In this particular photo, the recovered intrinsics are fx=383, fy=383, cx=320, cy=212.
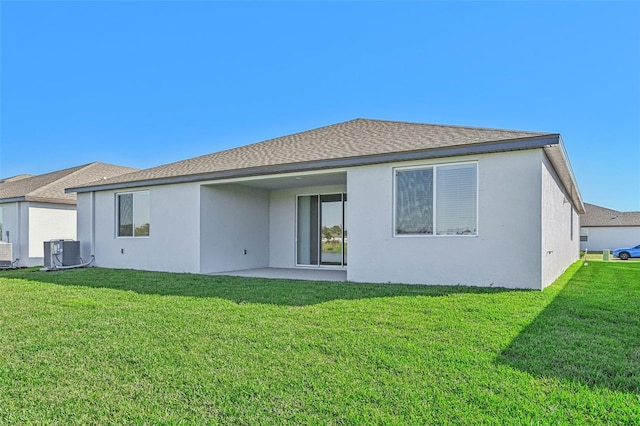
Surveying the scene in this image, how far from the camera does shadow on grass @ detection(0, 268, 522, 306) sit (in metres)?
7.09

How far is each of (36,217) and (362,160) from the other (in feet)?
46.7

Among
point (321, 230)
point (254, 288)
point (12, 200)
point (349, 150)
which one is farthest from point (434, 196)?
point (12, 200)

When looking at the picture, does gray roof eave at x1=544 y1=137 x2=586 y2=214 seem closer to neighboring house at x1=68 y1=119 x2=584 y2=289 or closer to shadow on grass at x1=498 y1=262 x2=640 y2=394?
neighboring house at x1=68 y1=119 x2=584 y2=289

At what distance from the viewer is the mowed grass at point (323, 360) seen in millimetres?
2824

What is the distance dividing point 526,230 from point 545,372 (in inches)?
183

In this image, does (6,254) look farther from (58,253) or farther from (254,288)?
(254,288)

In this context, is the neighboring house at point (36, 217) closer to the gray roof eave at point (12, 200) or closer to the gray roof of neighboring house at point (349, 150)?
the gray roof eave at point (12, 200)

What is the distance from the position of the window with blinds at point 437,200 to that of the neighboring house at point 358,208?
0.02 meters

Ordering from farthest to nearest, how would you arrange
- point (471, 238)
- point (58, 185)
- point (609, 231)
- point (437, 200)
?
point (609, 231) < point (58, 185) < point (437, 200) < point (471, 238)

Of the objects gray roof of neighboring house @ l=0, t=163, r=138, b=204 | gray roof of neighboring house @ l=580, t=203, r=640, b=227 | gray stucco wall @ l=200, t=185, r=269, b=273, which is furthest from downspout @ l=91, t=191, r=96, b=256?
gray roof of neighboring house @ l=580, t=203, r=640, b=227

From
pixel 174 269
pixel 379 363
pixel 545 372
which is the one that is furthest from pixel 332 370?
pixel 174 269

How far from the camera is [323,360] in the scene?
12.5ft

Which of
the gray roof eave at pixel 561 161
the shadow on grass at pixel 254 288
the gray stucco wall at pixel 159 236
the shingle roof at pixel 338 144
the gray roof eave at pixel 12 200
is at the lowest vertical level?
the shadow on grass at pixel 254 288

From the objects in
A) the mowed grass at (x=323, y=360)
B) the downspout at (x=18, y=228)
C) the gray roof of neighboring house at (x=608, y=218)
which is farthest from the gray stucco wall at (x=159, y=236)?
the gray roof of neighboring house at (x=608, y=218)
